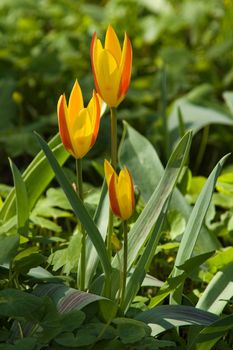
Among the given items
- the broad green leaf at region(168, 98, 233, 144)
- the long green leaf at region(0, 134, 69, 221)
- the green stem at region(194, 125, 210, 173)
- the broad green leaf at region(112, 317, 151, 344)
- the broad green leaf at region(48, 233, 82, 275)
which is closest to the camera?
the broad green leaf at region(112, 317, 151, 344)

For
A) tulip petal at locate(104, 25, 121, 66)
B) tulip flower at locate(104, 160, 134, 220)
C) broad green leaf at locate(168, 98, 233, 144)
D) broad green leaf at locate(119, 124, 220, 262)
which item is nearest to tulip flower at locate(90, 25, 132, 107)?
tulip petal at locate(104, 25, 121, 66)

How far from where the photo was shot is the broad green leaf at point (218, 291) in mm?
1890

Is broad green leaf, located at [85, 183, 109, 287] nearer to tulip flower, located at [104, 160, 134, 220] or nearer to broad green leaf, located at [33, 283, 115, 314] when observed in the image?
broad green leaf, located at [33, 283, 115, 314]

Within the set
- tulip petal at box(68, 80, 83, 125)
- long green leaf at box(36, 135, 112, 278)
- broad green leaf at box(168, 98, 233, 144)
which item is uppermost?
tulip petal at box(68, 80, 83, 125)

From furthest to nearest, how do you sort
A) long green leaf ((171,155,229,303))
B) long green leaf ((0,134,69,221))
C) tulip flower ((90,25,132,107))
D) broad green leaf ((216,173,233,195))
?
broad green leaf ((216,173,233,195)), long green leaf ((0,134,69,221)), long green leaf ((171,155,229,303)), tulip flower ((90,25,132,107))

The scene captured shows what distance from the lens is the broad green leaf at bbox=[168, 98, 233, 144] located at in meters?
3.30

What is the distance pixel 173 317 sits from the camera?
1.75 m

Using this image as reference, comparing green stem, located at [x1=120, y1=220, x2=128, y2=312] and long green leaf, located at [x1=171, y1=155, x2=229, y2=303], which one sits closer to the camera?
green stem, located at [x1=120, y1=220, x2=128, y2=312]

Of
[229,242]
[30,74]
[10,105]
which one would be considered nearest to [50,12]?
[30,74]

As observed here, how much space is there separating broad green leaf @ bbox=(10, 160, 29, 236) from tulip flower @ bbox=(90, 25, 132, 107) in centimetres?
36

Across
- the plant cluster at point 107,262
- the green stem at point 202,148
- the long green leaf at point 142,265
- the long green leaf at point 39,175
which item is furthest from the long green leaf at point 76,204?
the green stem at point 202,148

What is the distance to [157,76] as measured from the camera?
402cm

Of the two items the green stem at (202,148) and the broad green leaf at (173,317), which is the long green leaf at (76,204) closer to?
the broad green leaf at (173,317)

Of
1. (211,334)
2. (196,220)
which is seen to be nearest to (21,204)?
(196,220)
